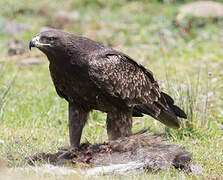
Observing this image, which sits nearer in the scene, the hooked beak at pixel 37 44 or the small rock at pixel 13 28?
the hooked beak at pixel 37 44

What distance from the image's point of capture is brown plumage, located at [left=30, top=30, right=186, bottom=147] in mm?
4922

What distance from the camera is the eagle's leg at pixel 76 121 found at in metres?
5.46

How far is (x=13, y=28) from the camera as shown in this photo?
1412 cm

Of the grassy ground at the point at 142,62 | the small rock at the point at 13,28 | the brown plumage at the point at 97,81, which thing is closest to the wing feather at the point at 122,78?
the brown plumage at the point at 97,81

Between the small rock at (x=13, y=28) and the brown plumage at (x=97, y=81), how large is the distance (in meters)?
8.85

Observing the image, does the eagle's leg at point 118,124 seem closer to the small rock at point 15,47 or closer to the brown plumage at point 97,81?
the brown plumage at point 97,81

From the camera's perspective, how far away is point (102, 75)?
4984 millimetres

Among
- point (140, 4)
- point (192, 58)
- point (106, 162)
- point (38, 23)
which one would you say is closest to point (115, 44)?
point (192, 58)

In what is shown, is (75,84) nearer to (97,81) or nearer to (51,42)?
(97,81)

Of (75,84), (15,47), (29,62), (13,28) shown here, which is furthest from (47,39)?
(13,28)

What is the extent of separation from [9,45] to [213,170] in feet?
25.6

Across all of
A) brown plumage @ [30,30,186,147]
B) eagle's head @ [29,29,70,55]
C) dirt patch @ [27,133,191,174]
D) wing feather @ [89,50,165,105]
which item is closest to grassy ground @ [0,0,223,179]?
dirt patch @ [27,133,191,174]

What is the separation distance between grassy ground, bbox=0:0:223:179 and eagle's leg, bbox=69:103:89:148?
0.40 metres

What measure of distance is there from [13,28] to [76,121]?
9.29 m
